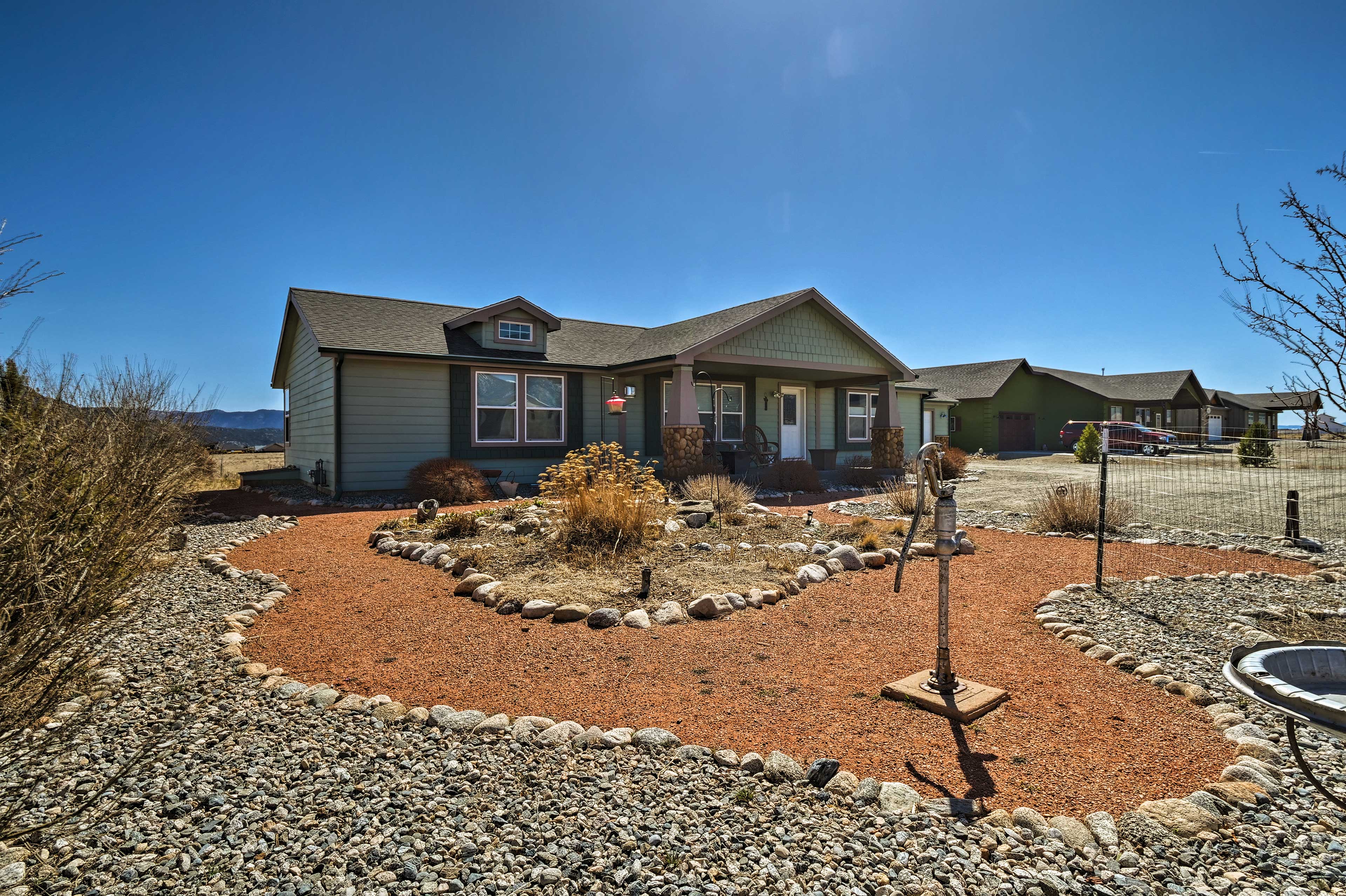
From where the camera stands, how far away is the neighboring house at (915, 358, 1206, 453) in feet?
99.0

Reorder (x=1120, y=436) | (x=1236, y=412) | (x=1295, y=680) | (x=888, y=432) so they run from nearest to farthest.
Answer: (x=1295, y=680) < (x=888, y=432) < (x=1120, y=436) < (x=1236, y=412)

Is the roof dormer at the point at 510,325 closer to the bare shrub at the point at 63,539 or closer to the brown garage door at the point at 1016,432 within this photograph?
the bare shrub at the point at 63,539

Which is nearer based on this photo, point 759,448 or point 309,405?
point 309,405

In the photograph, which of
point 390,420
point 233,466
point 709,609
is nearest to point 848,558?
point 709,609

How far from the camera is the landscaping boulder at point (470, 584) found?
5301 millimetres

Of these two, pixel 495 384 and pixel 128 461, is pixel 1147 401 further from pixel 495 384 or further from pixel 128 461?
pixel 128 461

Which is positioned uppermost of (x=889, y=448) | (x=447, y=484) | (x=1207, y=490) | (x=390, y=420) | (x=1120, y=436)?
(x=390, y=420)

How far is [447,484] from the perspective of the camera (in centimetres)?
1090

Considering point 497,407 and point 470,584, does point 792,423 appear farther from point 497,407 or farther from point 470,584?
point 470,584

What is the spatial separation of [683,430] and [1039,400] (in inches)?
1119

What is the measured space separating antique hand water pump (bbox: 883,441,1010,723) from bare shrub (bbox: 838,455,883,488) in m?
11.2

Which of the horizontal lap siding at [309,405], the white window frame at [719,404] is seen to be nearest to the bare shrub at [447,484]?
the horizontal lap siding at [309,405]

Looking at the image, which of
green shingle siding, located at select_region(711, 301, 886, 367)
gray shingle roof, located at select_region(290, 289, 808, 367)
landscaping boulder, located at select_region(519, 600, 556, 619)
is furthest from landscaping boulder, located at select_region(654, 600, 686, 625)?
green shingle siding, located at select_region(711, 301, 886, 367)

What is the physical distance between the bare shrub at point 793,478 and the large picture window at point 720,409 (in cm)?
236
